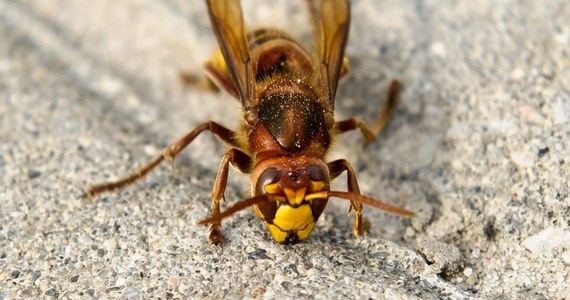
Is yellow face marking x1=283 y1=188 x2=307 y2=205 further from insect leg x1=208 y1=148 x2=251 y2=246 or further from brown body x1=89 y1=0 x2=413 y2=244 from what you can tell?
insect leg x1=208 y1=148 x2=251 y2=246

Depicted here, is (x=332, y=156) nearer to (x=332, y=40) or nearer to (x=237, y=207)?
(x=332, y=40)

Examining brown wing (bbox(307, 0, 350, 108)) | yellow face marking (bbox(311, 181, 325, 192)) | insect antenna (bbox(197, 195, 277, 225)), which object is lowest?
insect antenna (bbox(197, 195, 277, 225))

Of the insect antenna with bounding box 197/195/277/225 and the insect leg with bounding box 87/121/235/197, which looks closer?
the insect antenna with bounding box 197/195/277/225

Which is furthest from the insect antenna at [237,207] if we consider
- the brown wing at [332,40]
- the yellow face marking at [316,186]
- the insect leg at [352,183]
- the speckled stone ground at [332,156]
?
the brown wing at [332,40]

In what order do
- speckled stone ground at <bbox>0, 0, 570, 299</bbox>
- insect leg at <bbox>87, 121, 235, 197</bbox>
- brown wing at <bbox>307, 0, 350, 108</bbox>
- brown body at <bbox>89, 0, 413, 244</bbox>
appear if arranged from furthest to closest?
brown wing at <bbox>307, 0, 350, 108</bbox> < insect leg at <bbox>87, 121, 235, 197</bbox> < speckled stone ground at <bbox>0, 0, 570, 299</bbox> < brown body at <bbox>89, 0, 413, 244</bbox>

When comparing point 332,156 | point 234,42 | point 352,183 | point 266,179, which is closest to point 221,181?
point 266,179

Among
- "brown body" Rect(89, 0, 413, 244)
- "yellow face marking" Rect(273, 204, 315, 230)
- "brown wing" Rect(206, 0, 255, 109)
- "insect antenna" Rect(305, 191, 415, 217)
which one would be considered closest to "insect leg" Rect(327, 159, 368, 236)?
"brown body" Rect(89, 0, 413, 244)

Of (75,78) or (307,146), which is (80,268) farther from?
(75,78)
